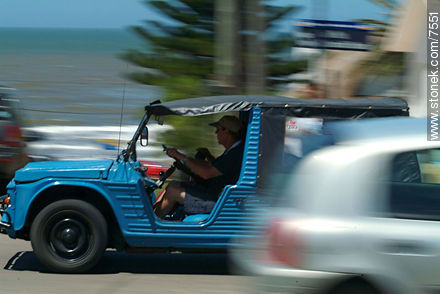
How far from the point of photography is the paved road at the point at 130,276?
20.8 feet

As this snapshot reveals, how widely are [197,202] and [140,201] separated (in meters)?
0.57

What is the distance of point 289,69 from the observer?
1916 centimetres

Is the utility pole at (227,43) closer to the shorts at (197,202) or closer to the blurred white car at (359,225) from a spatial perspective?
the shorts at (197,202)

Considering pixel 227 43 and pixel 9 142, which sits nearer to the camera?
pixel 227 43

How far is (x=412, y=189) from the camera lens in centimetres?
414

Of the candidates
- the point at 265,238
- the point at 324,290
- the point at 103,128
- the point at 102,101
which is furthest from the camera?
the point at 102,101

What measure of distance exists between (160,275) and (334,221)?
3.37 m

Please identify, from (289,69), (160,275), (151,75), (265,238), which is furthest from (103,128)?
(265,238)

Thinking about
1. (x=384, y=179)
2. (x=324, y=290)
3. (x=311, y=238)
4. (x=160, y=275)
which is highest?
(x=384, y=179)

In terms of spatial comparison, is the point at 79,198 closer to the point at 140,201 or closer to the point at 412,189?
the point at 140,201

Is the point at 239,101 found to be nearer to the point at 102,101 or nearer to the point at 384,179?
the point at 384,179

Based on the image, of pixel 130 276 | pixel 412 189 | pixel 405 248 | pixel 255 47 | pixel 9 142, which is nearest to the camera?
pixel 405 248

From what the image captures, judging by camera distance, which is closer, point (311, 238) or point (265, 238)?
point (311, 238)

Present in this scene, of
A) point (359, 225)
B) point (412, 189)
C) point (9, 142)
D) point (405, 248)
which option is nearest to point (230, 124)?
point (412, 189)
